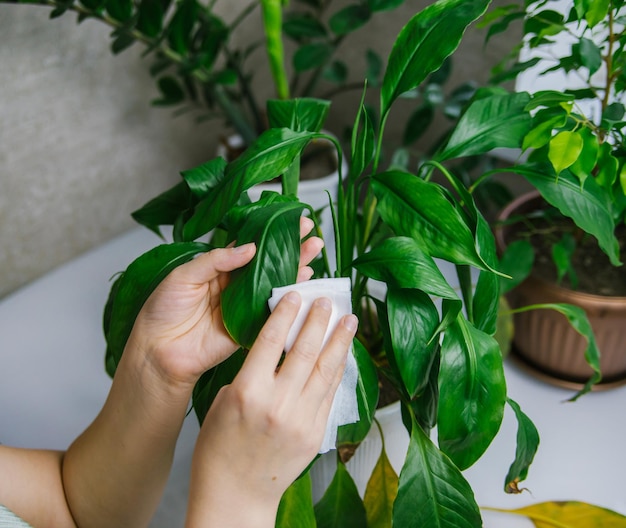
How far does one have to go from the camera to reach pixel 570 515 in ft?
2.29

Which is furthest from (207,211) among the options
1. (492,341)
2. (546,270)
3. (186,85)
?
(186,85)

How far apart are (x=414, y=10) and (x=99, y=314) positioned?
2.39 ft

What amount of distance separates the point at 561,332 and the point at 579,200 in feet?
0.77

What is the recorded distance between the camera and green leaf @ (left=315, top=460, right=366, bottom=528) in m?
0.63

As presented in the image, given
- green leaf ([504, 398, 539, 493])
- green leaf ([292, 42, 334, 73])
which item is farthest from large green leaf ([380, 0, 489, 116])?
green leaf ([292, 42, 334, 73])

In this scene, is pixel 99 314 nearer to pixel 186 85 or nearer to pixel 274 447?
pixel 186 85

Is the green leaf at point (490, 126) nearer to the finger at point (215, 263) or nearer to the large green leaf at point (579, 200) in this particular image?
the large green leaf at point (579, 200)

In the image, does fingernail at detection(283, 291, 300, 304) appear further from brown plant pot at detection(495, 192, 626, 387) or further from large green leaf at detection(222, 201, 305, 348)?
brown plant pot at detection(495, 192, 626, 387)

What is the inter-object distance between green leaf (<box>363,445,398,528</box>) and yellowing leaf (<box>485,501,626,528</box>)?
0.14 m

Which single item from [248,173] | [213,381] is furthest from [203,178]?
[213,381]

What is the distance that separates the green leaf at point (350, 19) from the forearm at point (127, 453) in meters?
0.62

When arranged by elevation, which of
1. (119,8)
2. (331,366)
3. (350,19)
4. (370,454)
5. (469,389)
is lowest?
(370,454)

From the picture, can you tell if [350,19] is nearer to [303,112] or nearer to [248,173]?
[303,112]

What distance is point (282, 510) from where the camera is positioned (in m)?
0.59
